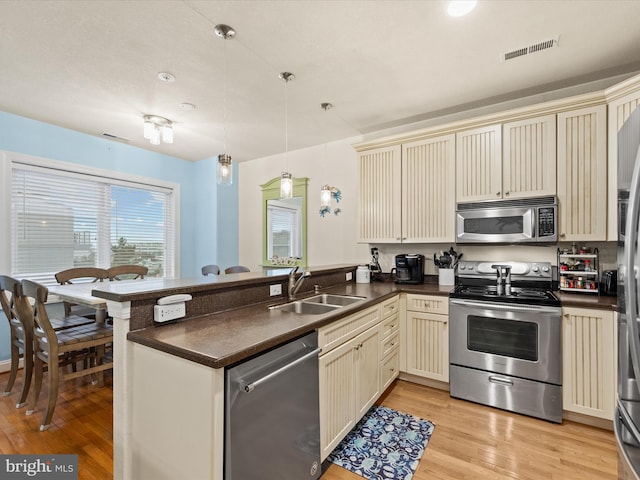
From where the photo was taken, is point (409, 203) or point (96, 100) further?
point (409, 203)

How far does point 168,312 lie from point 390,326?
71.7 inches

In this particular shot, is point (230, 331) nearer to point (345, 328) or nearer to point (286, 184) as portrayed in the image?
point (345, 328)

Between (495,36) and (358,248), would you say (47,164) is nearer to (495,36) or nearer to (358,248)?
(358,248)

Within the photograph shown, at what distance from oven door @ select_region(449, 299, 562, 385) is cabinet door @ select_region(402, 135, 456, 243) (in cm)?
76

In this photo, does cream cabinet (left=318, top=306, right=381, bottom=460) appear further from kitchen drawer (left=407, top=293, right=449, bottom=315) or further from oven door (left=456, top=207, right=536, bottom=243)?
oven door (left=456, top=207, right=536, bottom=243)

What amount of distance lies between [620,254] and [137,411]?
84.6 inches

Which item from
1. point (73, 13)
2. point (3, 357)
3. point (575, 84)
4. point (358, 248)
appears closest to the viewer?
point (73, 13)

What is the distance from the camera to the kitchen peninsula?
111 centimetres

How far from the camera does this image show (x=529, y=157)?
2.55 m

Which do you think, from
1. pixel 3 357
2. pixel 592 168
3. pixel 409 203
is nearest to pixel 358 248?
pixel 409 203

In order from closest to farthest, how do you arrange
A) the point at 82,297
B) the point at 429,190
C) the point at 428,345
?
the point at 82,297 → the point at 428,345 → the point at 429,190

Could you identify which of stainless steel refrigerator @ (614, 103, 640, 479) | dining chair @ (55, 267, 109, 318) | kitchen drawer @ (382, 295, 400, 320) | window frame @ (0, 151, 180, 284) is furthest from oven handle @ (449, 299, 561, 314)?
window frame @ (0, 151, 180, 284)

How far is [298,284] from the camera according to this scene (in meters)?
2.31

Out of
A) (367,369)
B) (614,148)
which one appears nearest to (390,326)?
(367,369)
